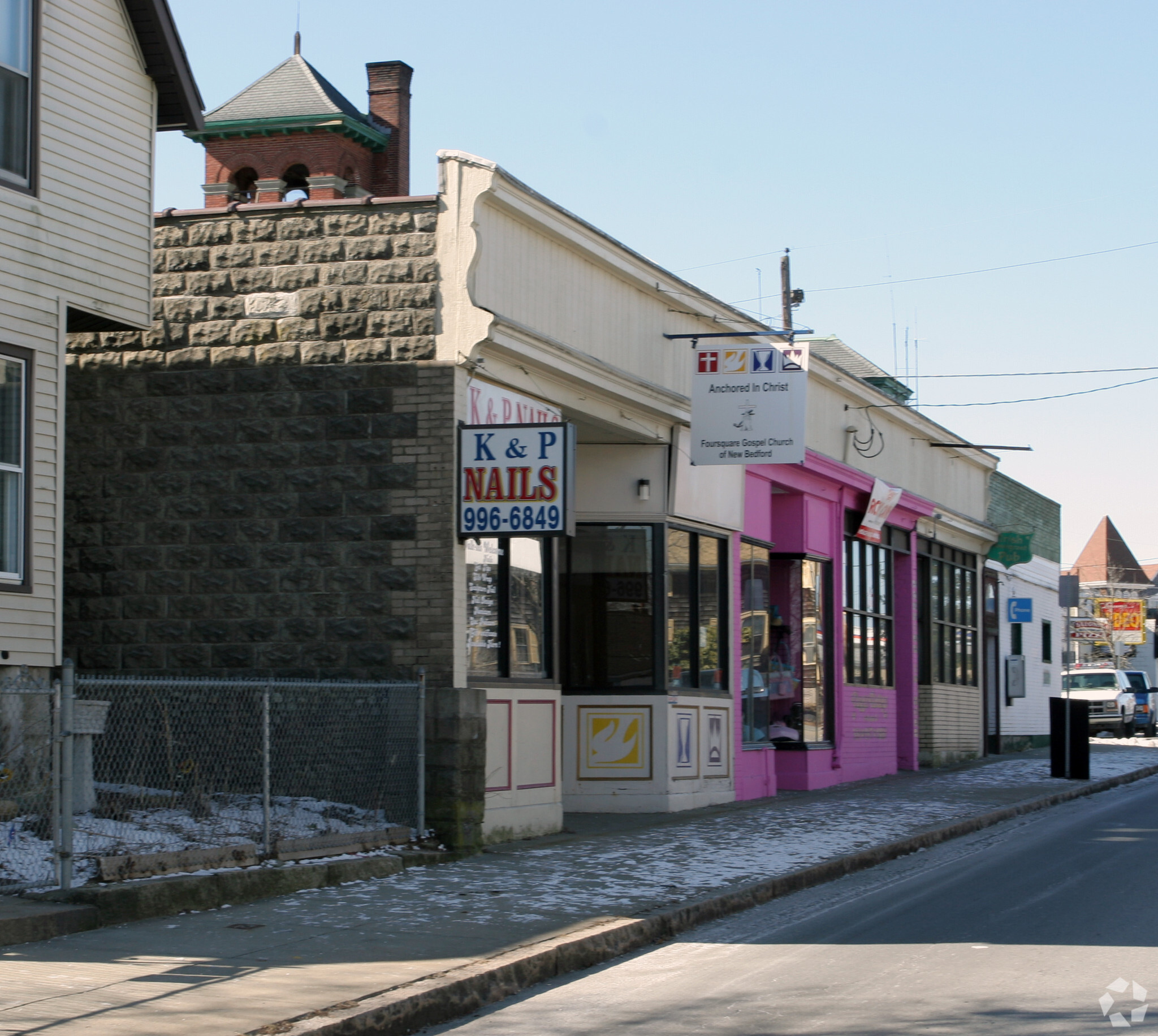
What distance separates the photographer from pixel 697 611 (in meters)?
17.1

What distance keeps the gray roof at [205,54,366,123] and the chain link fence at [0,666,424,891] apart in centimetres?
2582

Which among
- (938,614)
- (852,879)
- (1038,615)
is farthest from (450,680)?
(1038,615)

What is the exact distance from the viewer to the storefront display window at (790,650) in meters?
19.4

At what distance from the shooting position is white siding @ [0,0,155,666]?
38.3 ft

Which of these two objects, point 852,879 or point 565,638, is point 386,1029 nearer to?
point 852,879

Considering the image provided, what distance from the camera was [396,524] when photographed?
12.8 meters

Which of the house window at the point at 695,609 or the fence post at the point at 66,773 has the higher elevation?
the house window at the point at 695,609

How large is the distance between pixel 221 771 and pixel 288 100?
28570mm

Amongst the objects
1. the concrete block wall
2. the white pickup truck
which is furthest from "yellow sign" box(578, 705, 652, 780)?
the white pickup truck

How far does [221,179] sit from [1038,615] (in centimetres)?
2185

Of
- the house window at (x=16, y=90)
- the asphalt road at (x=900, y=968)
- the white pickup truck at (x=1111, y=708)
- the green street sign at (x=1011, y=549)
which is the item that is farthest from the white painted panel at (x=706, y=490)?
the white pickup truck at (x=1111, y=708)

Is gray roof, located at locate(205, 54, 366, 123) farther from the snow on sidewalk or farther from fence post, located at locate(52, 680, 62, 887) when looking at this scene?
fence post, located at locate(52, 680, 62, 887)

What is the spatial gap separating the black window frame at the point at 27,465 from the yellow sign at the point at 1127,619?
5935 cm

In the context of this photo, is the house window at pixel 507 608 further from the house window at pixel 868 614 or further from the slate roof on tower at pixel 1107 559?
the slate roof on tower at pixel 1107 559
